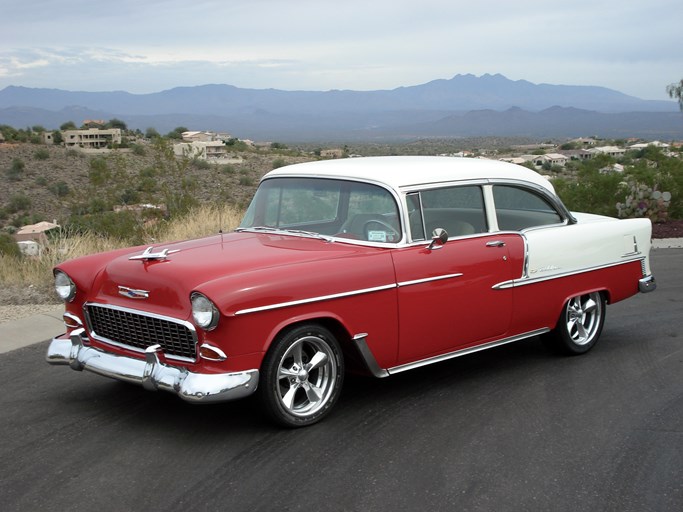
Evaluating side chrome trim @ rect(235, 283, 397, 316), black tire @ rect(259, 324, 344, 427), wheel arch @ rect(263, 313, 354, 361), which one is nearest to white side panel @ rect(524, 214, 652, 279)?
side chrome trim @ rect(235, 283, 397, 316)

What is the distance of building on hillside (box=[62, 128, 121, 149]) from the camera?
2174 inches

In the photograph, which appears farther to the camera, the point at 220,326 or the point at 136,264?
the point at 136,264

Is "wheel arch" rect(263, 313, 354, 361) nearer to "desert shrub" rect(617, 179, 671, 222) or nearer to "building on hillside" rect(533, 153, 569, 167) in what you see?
"desert shrub" rect(617, 179, 671, 222)

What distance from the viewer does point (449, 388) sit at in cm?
600

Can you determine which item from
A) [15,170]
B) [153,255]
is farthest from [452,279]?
[15,170]

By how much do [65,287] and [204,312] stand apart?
145cm

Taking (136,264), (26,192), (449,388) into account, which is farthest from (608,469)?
(26,192)

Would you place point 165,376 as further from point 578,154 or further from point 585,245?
point 578,154

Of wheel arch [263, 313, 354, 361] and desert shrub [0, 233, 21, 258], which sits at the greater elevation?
wheel arch [263, 313, 354, 361]

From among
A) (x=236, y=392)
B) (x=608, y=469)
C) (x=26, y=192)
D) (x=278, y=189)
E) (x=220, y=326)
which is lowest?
(x=26, y=192)

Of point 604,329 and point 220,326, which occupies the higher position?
point 220,326

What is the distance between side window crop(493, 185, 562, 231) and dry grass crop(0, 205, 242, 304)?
342 centimetres

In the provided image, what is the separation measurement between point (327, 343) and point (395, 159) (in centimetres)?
217

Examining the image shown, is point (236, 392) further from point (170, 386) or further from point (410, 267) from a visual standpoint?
point (410, 267)
